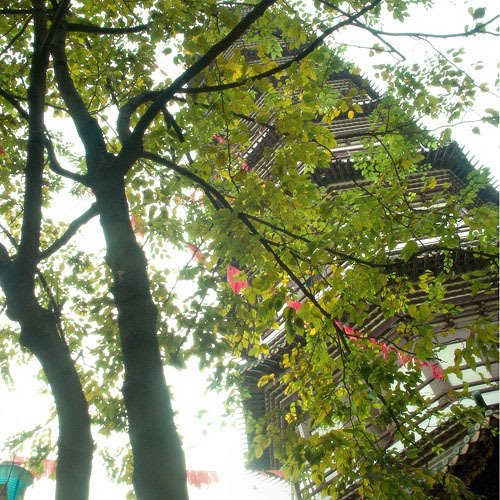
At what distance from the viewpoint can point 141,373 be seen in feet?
9.04

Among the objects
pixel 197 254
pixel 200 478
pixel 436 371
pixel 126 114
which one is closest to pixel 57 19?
pixel 126 114

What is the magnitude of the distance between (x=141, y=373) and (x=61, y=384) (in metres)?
0.54

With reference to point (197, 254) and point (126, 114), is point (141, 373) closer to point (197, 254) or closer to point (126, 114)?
point (126, 114)

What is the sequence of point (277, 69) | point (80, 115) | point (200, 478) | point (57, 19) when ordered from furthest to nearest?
1. point (200, 478)
2. point (80, 115)
3. point (277, 69)
4. point (57, 19)

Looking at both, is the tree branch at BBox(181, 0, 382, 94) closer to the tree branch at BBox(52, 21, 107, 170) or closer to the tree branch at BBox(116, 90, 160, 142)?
the tree branch at BBox(116, 90, 160, 142)

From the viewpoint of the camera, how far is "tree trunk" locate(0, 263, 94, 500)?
2.64 m

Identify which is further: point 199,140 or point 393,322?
point 393,322

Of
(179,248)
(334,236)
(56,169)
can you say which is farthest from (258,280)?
(179,248)

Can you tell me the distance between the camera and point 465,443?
6.62 metres

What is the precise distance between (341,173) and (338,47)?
6074 mm

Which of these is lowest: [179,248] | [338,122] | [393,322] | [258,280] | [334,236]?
[258,280]

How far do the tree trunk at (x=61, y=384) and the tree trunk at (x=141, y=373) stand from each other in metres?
0.35

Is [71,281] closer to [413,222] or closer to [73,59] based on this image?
[73,59]

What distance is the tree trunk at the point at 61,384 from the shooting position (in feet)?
8.65
